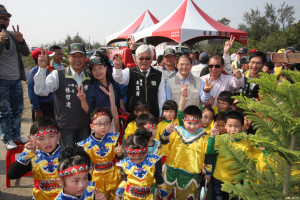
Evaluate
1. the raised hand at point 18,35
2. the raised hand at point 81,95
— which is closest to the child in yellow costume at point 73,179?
the raised hand at point 81,95

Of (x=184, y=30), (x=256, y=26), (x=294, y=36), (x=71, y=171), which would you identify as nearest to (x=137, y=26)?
(x=184, y=30)

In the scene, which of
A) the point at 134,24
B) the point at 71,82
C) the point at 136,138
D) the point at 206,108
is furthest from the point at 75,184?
the point at 134,24

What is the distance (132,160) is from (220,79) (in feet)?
6.85

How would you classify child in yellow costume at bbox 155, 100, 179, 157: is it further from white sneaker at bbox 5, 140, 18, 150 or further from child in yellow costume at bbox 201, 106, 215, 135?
white sneaker at bbox 5, 140, 18, 150

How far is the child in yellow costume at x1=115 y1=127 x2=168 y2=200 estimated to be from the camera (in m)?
2.07

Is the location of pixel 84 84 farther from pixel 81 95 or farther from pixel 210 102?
pixel 210 102

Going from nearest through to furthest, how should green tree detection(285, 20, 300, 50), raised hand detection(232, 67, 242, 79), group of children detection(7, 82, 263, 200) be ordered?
group of children detection(7, 82, 263, 200) < raised hand detection(232, 67, 242, 79) < green tree detection(285, 20, 300, 50)

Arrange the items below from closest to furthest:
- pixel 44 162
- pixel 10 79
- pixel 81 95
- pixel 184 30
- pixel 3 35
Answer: pixel 44 162
pixel 81 95
pixel 3 35
pixel 10 79
pixel 184 30

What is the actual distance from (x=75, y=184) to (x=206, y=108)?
2056mm

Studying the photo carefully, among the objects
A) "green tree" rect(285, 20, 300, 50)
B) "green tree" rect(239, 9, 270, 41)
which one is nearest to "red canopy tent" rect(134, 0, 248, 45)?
"green tree" rect(285, 20, 300, 50)

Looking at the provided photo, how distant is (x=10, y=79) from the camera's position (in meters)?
3.40

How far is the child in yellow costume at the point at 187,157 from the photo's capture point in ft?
8.12

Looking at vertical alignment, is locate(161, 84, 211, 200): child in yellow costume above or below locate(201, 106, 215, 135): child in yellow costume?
below

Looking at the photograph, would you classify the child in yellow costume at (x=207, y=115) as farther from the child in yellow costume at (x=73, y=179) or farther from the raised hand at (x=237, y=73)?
the child in yellow costume at (x=73, y=179)
